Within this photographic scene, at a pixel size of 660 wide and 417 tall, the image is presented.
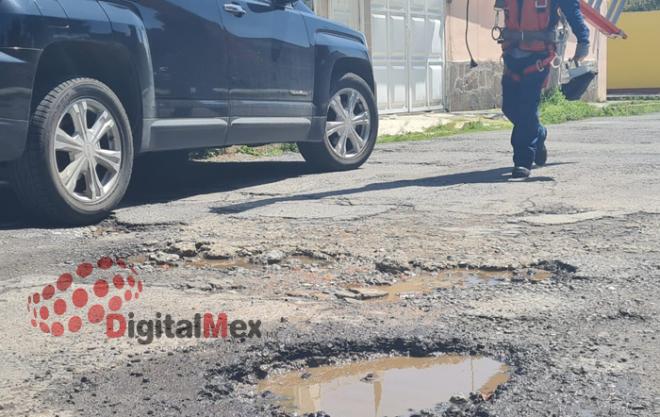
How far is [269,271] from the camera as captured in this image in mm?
4637

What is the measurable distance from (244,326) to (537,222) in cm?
240

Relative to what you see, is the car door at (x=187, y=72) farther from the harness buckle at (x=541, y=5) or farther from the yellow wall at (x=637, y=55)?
the yellow wall at (x=637, y=55)

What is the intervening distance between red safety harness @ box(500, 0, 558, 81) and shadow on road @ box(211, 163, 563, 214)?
30.0 inches

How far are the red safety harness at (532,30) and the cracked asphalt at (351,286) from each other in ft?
2.75

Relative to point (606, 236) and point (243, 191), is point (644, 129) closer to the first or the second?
point (243, 191)

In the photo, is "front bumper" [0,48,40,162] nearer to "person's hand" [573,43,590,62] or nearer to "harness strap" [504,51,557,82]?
"harness strap" [504,51,557,82]

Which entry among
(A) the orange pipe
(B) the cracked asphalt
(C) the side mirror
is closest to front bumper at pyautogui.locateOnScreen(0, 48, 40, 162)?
(B) the cracked asphalt

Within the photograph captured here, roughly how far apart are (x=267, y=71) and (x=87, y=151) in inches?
74.5

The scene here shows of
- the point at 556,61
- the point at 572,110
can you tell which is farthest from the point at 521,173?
the point at 572,110

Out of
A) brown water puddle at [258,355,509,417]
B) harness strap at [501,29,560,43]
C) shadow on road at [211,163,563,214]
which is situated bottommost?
brown water puddle at [258,355,509,417]

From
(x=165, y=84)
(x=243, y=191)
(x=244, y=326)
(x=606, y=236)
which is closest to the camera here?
(x=244, y=326)

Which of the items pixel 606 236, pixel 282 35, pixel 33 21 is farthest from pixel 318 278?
pixel 282 35

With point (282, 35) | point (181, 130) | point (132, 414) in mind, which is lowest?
point (132, 414)

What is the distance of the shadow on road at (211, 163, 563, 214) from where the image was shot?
6391mm
